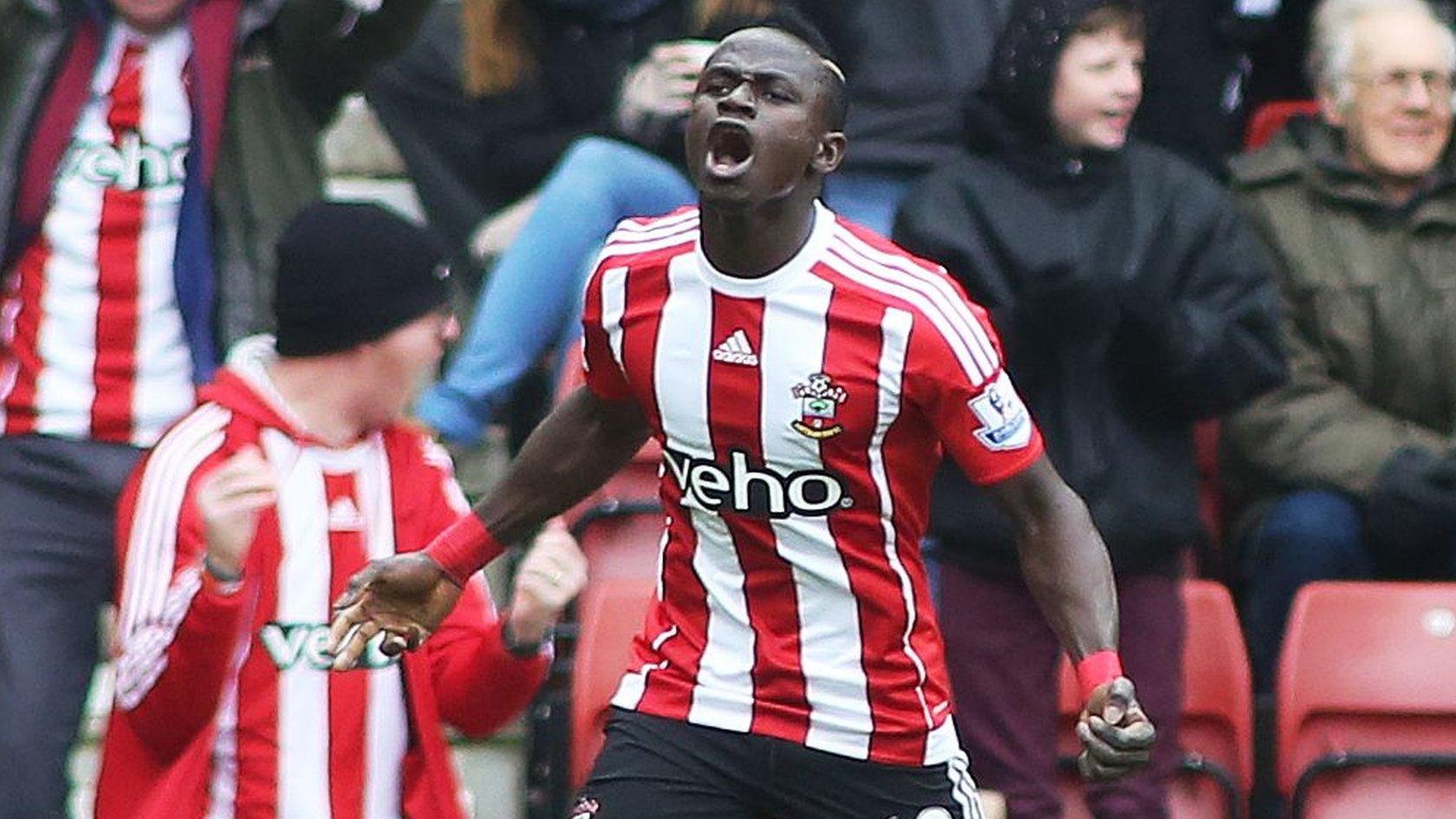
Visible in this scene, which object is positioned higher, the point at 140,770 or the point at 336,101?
the point at 336,101

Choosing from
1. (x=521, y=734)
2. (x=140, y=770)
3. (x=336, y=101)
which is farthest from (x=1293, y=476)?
(x=140, y=770)

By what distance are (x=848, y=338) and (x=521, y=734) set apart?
225 centimetres

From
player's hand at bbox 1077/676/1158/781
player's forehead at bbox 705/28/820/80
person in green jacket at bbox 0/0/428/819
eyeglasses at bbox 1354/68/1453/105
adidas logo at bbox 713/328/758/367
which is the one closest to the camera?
player's hand at bbox 1077/676/1158/781

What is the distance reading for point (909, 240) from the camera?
5633 mm

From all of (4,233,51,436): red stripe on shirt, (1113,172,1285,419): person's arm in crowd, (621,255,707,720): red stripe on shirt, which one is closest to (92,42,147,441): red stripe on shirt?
(4,233,51,436): red stripe on shirt

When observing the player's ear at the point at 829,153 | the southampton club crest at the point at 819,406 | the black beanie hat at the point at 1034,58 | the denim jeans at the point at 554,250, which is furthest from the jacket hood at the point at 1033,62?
the southampton club crest at the point at 819,406

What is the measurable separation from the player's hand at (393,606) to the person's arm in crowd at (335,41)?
147 cm

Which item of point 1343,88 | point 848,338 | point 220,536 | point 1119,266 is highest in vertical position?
point 1343,88

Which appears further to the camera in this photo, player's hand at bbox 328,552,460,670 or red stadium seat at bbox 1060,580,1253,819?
red stadium seat at bbox 1060,580,1253,819

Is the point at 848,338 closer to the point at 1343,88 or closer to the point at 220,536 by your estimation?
the point at 220,536

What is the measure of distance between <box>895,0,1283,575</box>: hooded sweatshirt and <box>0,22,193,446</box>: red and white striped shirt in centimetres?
131

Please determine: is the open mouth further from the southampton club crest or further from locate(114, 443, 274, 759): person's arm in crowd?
locate(114, 443, 274, 759): person's arm in crowd

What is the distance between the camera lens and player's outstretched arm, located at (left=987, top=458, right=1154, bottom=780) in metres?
4.14

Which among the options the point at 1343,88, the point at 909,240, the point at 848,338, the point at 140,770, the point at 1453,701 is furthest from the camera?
the point at 1343,88
